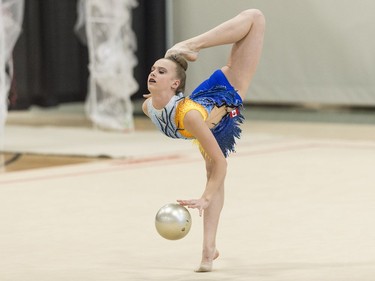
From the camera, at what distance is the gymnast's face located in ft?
11.6

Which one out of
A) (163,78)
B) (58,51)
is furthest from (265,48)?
(163,78)

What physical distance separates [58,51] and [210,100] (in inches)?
288

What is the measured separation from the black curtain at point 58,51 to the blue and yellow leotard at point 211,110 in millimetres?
6733

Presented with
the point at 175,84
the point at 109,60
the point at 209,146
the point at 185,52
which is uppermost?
the point at 185,52

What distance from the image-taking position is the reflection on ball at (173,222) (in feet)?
11.2

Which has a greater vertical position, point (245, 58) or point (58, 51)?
point (245, 58)

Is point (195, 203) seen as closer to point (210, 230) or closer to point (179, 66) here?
point (210, 230)

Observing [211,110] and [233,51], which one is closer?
[211,110]

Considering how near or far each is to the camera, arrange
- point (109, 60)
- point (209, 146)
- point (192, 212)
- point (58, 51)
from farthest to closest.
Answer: point (58, 51) → point (109, 60) → point (192, 212) → point (209, 146)

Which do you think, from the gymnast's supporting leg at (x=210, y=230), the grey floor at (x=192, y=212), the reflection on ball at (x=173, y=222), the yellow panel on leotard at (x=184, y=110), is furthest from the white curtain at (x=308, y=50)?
the reflection on ball at (x=173, y=222)

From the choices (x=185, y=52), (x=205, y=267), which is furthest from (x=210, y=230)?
(x=185, y=52)

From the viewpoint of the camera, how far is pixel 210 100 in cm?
361

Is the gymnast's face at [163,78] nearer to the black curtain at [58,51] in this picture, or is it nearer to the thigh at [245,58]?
the thigh at [245,58]

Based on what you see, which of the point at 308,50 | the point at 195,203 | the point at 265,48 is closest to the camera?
the point at 195,203
